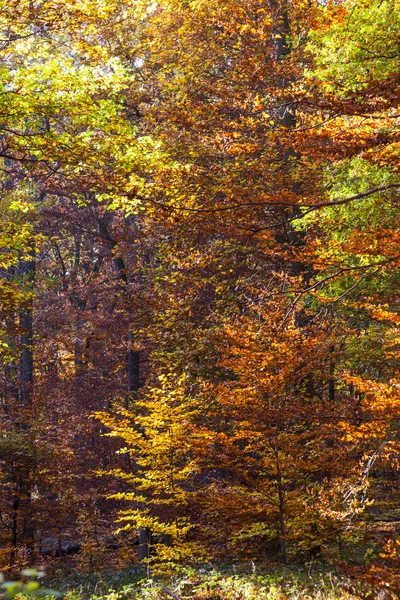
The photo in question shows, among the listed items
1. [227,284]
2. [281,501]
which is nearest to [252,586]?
[281,501]

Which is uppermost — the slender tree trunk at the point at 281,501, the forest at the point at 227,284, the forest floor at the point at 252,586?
the forest at the point at 227,284

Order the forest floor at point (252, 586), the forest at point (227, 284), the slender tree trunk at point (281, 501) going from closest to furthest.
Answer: the forest floor at point (252, 586) → the forest at point (227, 284) → the slender tree trunk at point (281, 501)

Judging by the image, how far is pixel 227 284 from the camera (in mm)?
12898

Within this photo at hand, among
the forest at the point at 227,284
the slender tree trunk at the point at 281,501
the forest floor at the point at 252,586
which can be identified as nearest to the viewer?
the forest floor at the point at 252,586

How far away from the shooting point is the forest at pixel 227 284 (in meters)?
7.44

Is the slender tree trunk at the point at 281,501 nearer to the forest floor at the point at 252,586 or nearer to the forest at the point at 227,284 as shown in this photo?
the forest at the point at 227,284

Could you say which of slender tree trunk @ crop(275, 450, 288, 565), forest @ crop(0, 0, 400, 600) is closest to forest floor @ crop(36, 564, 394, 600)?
forest @ crop(0, 0, 400, 600)

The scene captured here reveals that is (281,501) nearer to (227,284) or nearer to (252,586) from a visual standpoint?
(252,586)

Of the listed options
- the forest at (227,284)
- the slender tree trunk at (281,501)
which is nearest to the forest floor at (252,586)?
the forest at (227,284)

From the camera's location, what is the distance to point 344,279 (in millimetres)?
9711

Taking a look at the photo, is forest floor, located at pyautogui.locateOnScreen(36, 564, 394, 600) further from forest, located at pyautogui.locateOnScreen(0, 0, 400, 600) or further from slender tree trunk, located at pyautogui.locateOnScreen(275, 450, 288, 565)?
slender tree trunk, located at pyautogui.locateOnScreen(275, 450, 288, 565)

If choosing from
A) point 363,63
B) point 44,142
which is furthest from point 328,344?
point 44,142

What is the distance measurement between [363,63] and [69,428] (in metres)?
10.4

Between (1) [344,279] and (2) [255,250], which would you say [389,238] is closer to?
(1) [344,279]
